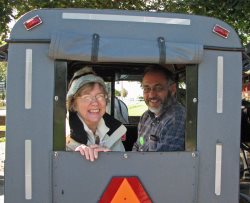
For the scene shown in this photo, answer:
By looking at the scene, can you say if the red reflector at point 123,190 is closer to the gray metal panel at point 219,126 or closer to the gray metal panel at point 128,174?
the gray metal panel at point 128,174

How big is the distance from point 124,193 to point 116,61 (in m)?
0.83

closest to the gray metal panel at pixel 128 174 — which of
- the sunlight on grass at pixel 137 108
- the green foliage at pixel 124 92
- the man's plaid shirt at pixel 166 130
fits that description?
the man's plaid shirt at pixel 166 130

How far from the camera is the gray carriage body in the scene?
2793mm

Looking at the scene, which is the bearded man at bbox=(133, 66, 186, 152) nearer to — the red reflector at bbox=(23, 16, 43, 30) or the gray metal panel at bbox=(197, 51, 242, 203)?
the gray metal panel at bbox=(197, 51, 242, 203)

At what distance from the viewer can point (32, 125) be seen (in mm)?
2803

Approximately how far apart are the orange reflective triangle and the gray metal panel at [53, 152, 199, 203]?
0.24ft

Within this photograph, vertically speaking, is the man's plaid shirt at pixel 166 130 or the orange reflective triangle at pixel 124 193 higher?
the man's plaid shirt at pixel 166 130

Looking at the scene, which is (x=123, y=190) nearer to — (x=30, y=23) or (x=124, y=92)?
(x=30, y=23)

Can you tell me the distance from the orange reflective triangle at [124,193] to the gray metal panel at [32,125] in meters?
0.42

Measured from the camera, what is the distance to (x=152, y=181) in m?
2.89

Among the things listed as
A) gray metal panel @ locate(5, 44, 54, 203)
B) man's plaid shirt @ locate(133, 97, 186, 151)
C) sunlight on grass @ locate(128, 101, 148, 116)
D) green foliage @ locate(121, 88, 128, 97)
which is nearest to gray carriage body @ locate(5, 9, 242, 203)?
gray metal panel @ locate(5, 44, 54, 203)

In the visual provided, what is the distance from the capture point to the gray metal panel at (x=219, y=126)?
295cm

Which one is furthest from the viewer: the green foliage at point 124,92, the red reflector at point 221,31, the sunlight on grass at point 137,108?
the green foliage at point 124,92

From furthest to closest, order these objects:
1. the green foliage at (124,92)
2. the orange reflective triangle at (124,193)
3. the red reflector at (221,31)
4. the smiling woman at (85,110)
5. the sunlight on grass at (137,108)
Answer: the green foliage at (124,92) → the sunlight on grass at (137,108) → the smiling woman at (85,110) → the red reflector at (221,31) → the orange reflective triangle at (124,193)
